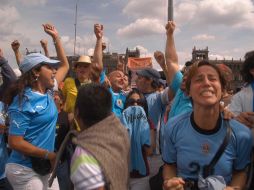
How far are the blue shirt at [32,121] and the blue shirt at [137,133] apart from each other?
35.7 inches

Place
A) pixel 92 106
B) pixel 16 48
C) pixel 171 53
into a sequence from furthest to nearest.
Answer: pixel 16 48
pixel 171 53
pixel 92 106

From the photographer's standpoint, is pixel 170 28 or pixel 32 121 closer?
pixel 32 121

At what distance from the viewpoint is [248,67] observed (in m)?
2.72

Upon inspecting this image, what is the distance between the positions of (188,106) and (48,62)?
133 cm

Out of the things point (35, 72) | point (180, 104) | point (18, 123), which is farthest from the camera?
point (180, 104)

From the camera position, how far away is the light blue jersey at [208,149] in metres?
2.09

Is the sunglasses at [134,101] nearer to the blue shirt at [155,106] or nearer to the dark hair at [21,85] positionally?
the blue shirt at [155,106]

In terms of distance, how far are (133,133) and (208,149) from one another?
4.56 feet

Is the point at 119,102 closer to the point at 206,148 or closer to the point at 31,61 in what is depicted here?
the point at 31,61

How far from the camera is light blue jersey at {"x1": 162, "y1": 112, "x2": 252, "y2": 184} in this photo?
209 centimetres

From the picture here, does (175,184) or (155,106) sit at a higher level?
(155,106)

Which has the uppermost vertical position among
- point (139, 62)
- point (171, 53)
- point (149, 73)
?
point (171, 53)

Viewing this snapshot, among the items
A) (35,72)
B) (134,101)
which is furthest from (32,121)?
(134,101)

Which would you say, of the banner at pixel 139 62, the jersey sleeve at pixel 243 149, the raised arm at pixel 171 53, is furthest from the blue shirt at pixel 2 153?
the banner at pixel 139 62
